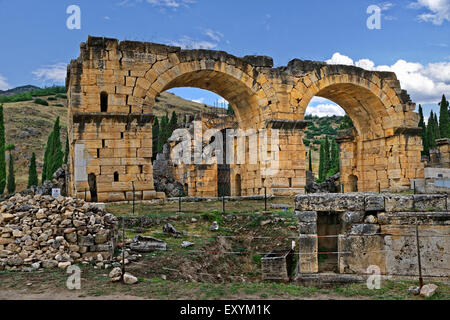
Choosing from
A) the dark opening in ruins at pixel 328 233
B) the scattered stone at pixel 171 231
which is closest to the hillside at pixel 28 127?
the scattered stone at pixel 171 231

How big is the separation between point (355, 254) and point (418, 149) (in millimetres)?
13481

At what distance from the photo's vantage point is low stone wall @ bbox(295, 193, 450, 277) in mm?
6285

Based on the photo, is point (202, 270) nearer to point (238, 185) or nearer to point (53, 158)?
point (238, 185)

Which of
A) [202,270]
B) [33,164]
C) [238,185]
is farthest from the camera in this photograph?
[33,164]

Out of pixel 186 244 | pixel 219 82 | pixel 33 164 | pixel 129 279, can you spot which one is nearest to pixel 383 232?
pixel 186 244

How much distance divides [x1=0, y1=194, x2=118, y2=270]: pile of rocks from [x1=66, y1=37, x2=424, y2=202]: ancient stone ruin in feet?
17.9

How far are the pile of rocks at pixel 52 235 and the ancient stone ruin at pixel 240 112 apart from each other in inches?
215

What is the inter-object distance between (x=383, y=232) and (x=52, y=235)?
5.90 meters

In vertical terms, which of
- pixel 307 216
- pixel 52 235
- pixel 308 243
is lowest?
pixel 308 243

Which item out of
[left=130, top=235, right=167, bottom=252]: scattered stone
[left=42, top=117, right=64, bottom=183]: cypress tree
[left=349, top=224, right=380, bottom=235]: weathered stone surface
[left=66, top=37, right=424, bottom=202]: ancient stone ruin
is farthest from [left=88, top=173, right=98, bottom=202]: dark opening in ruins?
[left=42, top=117, right=64, bottom=183]: cypress tree

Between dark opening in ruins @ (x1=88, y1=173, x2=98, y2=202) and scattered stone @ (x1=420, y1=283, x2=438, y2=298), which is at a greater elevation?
dark opening in ruins @ (x1=88, y1=173, x2=98, y2=202)

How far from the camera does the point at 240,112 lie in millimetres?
17500

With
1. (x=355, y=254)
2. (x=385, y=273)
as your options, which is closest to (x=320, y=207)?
(x=355, y=254)

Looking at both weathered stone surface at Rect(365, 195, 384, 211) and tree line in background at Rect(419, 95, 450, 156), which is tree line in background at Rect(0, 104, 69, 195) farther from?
weathered stone surface at Rect(365, 195, 384, 211)
